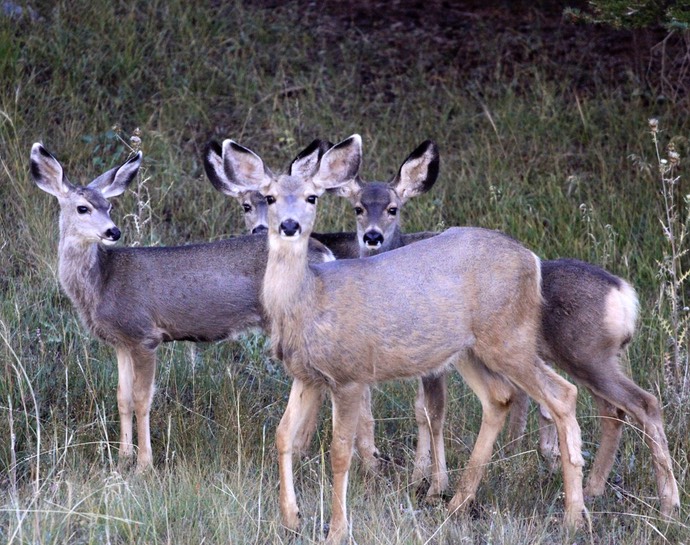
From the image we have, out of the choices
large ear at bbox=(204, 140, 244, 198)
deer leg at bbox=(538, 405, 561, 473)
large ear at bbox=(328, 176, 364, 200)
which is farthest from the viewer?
large ear at bbox=(328, 176, 364, 200)

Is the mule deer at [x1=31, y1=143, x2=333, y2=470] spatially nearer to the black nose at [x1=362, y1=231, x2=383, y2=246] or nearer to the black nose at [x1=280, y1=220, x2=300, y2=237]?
the black nose at [x1=362, y1=231, x2=383, y2=246]

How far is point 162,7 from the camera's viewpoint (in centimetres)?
1134

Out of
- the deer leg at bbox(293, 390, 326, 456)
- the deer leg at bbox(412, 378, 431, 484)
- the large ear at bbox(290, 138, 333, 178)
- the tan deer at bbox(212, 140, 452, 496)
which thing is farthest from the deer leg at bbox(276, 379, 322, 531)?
the large ear at bbox(290, 138, 333, 178)

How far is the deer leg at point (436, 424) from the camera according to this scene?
20.2ft

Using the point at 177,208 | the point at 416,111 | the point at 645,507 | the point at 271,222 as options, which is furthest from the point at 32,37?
the point at 645,507

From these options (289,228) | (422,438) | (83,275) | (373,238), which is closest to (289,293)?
(289,228)

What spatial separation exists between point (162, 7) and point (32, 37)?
1.39 m

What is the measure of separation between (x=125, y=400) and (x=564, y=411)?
2.51 metres

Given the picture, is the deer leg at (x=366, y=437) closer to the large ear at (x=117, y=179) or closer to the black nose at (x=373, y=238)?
the black nose at (x=373, y=238)

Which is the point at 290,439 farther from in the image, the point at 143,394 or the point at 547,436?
the point at 547,436

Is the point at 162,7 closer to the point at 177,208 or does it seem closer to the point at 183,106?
the point at 183,106

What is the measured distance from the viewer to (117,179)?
715 centimetres

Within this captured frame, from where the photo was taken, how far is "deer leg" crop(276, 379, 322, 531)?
218 inches

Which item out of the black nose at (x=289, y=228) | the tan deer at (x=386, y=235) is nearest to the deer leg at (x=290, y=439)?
the tan deer at (x=386, y=235)
